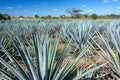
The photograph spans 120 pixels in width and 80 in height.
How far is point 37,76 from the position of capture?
2275 mm

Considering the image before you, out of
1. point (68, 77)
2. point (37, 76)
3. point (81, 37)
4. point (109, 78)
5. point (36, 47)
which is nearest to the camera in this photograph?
point (37, 76)

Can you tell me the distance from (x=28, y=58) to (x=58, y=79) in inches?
16.4

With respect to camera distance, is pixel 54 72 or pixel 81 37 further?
pixel 81 37

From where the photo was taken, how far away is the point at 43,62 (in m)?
2.30

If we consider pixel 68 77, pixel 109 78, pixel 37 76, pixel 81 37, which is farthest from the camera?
pixel 81 37

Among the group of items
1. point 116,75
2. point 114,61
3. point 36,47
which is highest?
point 36,47

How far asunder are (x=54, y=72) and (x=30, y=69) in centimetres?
31

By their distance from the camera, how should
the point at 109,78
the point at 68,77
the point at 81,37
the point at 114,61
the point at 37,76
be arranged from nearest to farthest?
1. the point at 37,76
2. the point at 68,77
3. the point at 114,61
4. the point at 109,78
5. the point at 81,37

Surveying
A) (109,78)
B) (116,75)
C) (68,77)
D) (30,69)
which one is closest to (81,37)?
(109,78)

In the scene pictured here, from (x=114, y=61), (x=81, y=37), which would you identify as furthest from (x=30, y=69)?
(x=81, y=37)

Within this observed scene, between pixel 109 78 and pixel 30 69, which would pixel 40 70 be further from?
pixel 109 78

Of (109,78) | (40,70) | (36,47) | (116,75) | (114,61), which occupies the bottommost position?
(109,78)

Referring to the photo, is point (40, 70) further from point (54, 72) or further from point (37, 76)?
point (54, 72)

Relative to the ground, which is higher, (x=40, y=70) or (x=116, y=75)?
(x=40, y=70)
